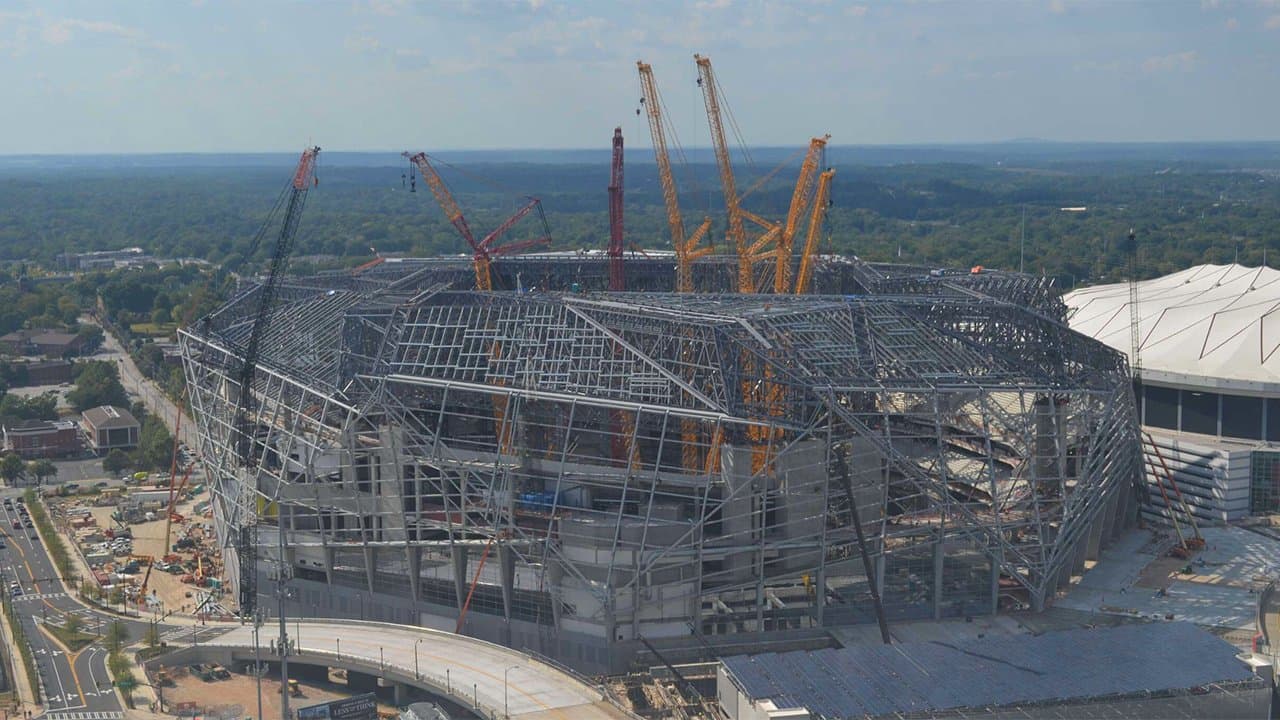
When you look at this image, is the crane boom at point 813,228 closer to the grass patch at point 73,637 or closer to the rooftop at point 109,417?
the grass patch at point 73,637

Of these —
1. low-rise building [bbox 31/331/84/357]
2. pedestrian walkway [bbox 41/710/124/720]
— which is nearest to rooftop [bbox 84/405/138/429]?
low-rise building [bbox 31/331/84/357]

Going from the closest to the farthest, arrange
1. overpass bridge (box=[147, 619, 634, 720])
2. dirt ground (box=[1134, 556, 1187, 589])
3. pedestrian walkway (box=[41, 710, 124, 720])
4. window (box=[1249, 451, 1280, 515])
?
overpass bridge (box=[147, 619, 634, 720])
pedestrian walkway (box=[41, 710, 124, 720])
dirt ground (box=[1134, 556, 1187, 589])
window (box=[1249, 451, 1280, 515])

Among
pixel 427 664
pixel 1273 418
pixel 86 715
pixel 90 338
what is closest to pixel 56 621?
pixel 86 715

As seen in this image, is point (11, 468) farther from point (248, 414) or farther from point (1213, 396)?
point (1213, 396)

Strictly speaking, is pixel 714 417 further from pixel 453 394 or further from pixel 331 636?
pixel 331 636

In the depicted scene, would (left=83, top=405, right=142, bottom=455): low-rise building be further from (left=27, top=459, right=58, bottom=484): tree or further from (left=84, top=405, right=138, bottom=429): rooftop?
(left=27, top=459, right=58, bottom=484): tree

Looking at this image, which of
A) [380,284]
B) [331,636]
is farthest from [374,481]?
[380,284]
